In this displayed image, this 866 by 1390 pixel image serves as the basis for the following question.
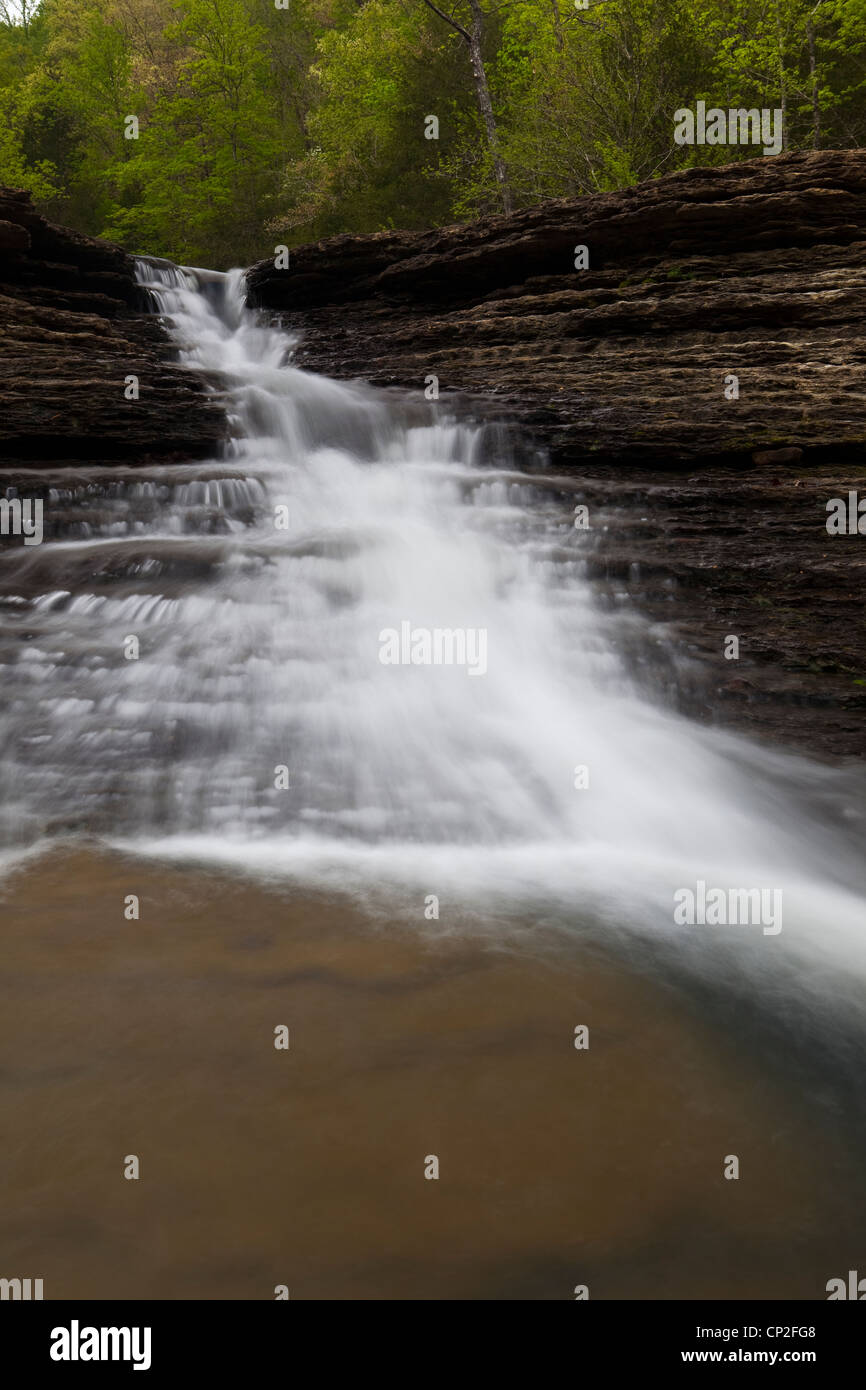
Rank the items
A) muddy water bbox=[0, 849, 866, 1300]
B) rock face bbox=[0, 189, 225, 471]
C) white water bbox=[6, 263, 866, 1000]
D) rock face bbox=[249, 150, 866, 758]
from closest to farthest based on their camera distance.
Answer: muddy water bbox=[0, 849, 866, 1300] < white water bbox=[6, 263, 866, 1000] < rock face bbox=[249, 150, 866, 758] < rock face bbox=[0, 189, 225, 471]

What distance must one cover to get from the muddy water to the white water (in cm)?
59

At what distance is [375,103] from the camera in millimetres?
22078

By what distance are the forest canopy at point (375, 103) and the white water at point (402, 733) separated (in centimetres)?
1412

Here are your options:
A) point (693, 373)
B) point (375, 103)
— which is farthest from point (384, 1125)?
point (375, 103)

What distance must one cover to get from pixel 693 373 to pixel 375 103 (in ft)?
62.7

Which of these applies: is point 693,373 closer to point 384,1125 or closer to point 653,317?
point 653,317

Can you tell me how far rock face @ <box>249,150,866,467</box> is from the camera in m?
8.01

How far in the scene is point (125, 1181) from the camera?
2027 millimetres

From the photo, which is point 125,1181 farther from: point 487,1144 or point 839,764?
point 839,764

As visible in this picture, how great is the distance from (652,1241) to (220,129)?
101 feet

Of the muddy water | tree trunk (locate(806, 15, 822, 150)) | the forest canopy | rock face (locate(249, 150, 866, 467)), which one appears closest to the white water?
the muddy water

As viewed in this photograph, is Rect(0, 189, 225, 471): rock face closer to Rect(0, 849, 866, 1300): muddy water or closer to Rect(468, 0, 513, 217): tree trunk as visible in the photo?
Rect(0, 849, 866, 1300): muddy water

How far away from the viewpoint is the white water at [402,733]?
3846 millimetres
